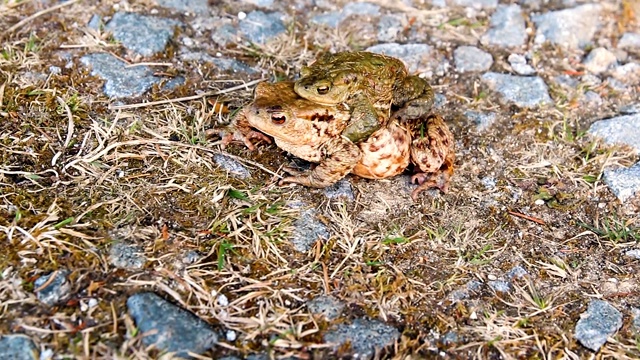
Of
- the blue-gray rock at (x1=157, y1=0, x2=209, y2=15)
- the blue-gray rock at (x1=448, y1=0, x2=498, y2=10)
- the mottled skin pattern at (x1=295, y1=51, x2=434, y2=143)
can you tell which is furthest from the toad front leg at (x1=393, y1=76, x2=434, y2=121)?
the blue-gray rock at (x1=157, y1=0, x2=209, y2=15)

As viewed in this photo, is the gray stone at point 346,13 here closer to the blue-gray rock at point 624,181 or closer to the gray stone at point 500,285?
the blue-gray rock at point 624,181

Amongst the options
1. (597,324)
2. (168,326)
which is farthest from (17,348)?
(597,324)

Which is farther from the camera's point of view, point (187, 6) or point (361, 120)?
point (187, 6)

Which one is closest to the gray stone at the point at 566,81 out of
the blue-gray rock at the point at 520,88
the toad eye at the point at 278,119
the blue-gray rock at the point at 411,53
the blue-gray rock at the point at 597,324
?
the blue-gray rock at the point at 520,88

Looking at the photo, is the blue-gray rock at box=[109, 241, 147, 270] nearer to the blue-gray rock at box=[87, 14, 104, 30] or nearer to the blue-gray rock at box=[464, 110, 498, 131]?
the blue-gray rock at box=[87, 14, 104, 30]

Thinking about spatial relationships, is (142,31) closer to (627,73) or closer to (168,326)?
(168,326)

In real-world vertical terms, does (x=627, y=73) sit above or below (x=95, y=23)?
below

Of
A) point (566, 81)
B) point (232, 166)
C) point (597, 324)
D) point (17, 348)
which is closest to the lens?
point (17, 348)
